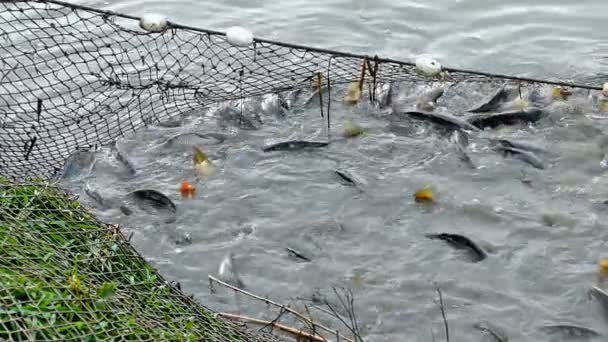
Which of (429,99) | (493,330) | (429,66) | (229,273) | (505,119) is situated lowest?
(493,330)

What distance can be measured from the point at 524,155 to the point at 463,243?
1196mm

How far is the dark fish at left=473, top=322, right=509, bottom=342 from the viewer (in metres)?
4.61

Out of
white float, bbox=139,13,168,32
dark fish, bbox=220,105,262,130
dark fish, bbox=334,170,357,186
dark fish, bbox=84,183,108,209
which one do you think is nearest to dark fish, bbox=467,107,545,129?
dark fish, bbox=334,170,357,186

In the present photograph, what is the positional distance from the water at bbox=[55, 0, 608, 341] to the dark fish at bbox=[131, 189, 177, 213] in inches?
3.7

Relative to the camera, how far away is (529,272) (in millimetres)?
5098

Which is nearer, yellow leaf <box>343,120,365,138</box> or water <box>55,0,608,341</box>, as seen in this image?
water <box>55,0,608,341</box>

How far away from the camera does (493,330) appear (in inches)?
183

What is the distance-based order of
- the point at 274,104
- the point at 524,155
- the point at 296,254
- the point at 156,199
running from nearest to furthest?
the point at 296,254 < the point at 156,199 < the point at 524,155 < the point at 274,104

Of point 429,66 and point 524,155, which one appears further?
point 524,155

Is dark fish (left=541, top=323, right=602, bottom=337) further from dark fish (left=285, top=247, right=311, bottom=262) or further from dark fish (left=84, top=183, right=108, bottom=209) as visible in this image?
dark fish (left=84, top=183, right=108, bottom=209)

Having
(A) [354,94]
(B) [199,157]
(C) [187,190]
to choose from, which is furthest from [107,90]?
(A) [354,94]

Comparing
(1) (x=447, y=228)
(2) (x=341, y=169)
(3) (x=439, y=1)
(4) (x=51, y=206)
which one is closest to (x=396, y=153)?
(2) (x=341, y=169)

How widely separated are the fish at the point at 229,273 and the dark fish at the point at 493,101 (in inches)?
103

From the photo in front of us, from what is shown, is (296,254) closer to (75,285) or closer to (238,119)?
(238,119)
